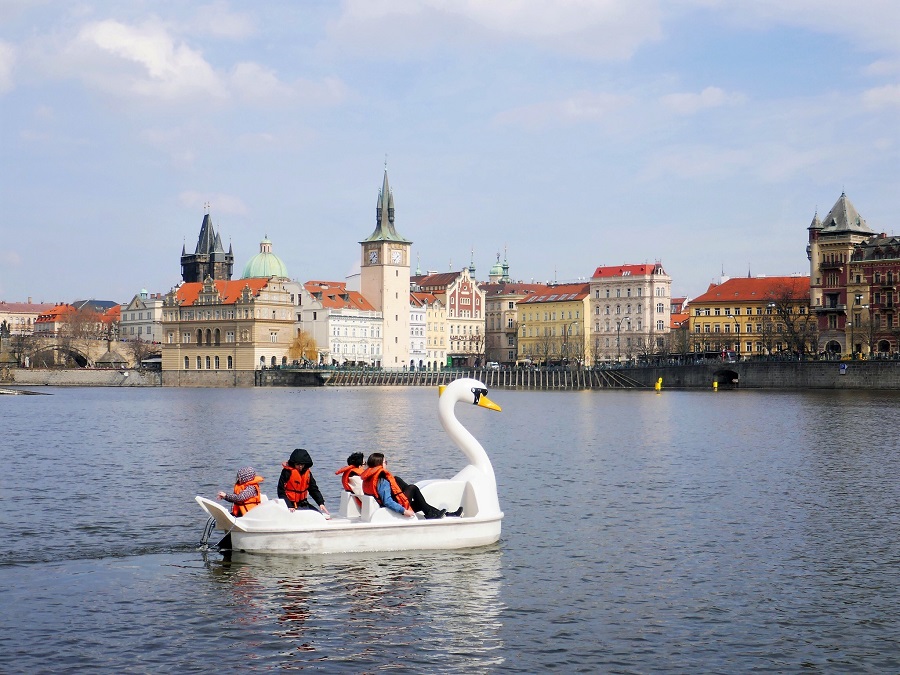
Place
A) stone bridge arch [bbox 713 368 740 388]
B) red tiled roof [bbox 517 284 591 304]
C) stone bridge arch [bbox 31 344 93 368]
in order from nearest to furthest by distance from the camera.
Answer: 1. stone bridge arch [bbox 713 368 740 388]
2. stone bridge arch [bbox 31 344 93 368]
3. red tiled roof [bbox 517 284 591 304]

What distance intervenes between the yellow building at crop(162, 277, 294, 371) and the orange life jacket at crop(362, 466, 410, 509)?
14428cm

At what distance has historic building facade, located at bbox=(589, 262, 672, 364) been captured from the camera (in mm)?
177000

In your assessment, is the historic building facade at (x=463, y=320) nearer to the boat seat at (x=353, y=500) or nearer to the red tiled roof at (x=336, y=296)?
the red tiled roof at (x=336, y=296)

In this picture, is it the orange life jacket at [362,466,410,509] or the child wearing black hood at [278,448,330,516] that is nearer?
the orange life jacket at [362,466,410,509]

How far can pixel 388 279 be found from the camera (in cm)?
18050

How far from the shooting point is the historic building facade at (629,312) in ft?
581

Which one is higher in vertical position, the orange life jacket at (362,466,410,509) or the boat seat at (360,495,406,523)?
the orange life jacket at (362,466,410,509)

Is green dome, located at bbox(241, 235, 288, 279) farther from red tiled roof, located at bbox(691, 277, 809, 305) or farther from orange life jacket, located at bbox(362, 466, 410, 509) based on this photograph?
orange life jacket, located at bbox(362, 466, 410, 509)

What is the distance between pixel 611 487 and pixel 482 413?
4763cm

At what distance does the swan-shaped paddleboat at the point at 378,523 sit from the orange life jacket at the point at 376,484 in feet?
0.53

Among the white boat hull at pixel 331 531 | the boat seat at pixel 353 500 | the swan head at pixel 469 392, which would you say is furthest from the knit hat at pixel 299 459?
the swan head at pixel 469 392

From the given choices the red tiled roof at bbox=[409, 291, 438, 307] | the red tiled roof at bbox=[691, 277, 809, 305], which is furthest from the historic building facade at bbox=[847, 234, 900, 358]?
the red tiled roof at bbox=[409, 291, 438, 307]

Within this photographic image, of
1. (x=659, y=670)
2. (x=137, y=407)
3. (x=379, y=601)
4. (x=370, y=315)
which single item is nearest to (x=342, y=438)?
(x=379, y=601)

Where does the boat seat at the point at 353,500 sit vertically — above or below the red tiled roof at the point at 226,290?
below
